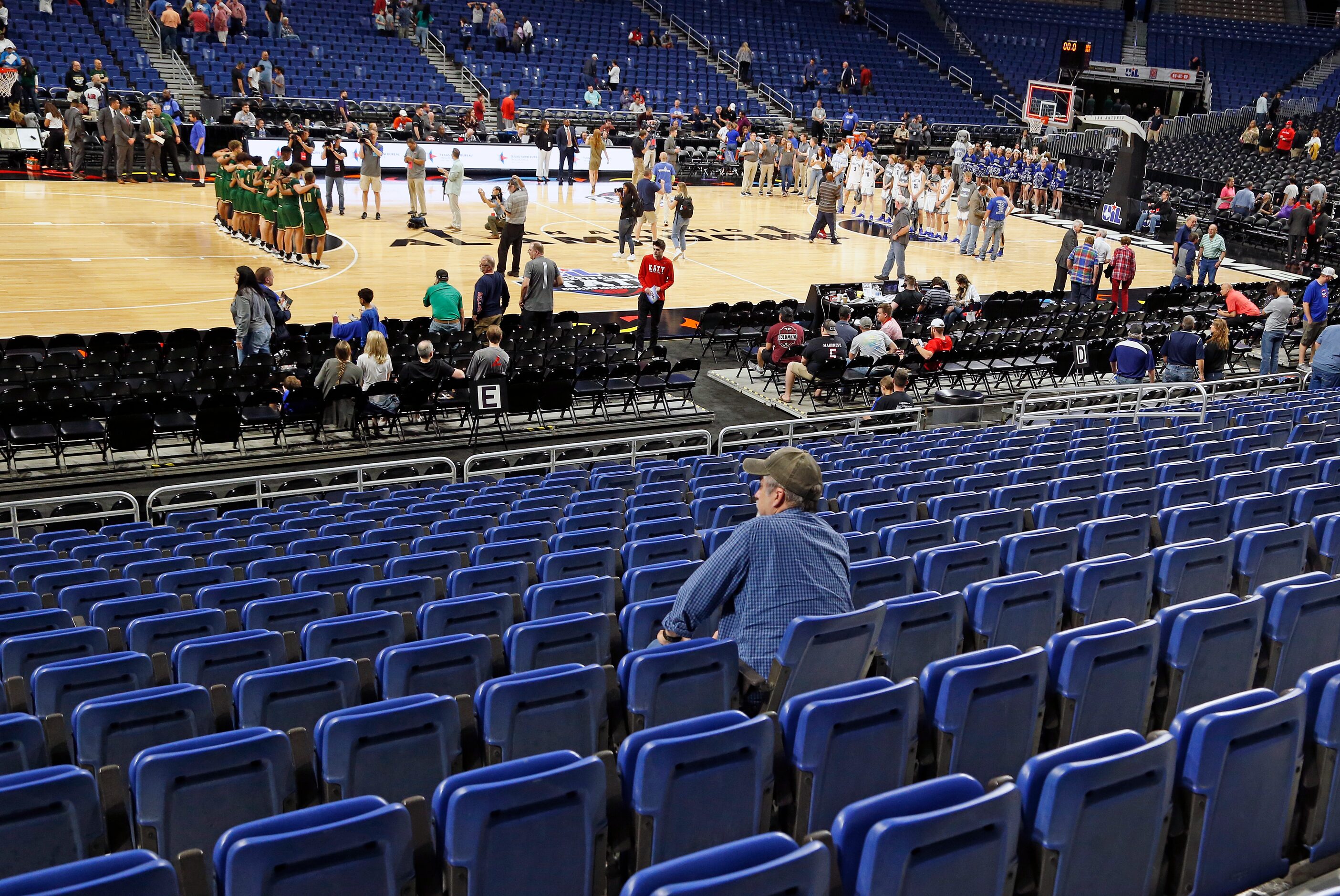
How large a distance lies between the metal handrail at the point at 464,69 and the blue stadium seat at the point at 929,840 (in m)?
33.0

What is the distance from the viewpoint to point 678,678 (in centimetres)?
425

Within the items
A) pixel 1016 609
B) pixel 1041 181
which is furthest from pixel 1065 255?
pixel 1016 609

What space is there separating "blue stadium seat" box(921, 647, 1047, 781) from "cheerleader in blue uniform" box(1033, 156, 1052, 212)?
3041cm

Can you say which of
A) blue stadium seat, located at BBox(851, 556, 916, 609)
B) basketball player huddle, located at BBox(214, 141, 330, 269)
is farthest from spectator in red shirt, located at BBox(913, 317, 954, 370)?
basketball player huddle, located at BBox(214, 141, 330, 269)

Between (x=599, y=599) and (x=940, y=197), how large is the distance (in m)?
22.4

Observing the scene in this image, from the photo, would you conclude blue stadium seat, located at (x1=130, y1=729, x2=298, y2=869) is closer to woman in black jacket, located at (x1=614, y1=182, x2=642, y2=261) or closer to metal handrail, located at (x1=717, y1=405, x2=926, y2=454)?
metal handrail, located at (x1=717, y1=405, x2=926, y2=454)

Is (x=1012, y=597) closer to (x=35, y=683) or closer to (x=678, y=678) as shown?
(x=678, y=678)

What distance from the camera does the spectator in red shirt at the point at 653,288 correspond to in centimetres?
1595

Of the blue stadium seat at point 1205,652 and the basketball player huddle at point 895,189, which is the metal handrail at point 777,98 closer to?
the basketball player huddle at point 895,189

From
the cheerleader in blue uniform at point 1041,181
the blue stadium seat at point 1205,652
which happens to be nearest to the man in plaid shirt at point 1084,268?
the cheerleader in blue uniform at point 1041,181

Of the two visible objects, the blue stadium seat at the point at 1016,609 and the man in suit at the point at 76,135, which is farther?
the man in suit at the point at 76,135

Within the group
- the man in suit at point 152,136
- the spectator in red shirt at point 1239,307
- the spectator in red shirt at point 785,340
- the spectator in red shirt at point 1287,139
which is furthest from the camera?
the spectator in red shirt at point 1287,139

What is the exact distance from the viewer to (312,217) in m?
19.3

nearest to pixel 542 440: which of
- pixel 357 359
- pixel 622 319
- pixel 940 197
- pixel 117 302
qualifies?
pixel 357 359
